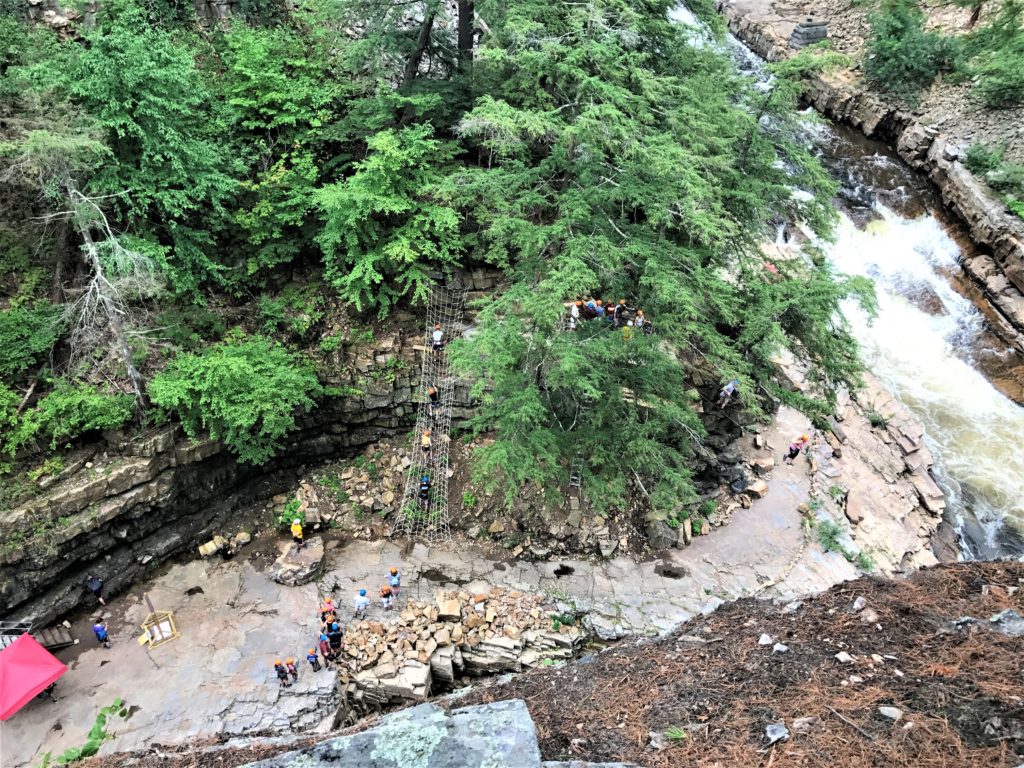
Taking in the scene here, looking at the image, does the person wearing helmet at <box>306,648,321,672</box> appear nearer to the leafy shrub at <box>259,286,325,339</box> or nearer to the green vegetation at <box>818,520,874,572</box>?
the leafy shrub at <box>259,286,325,339</box>

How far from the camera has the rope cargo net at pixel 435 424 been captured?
15.3 meters

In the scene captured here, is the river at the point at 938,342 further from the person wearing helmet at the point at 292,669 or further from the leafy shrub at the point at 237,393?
the person wearing helmet at the point at 292,669

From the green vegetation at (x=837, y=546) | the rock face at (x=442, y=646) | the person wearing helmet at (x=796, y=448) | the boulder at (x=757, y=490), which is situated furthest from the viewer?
the person wearing helmet at (x=796, y=448)

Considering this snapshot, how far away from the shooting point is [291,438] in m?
15.8

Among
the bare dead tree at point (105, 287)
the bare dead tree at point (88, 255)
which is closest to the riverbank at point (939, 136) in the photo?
the bare dead tree at point (105, 287)

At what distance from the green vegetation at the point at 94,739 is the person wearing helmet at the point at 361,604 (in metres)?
4.60

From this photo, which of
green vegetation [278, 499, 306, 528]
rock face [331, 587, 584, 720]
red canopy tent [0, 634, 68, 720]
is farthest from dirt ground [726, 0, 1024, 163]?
red canopy tent [0, 634, 68, 720]

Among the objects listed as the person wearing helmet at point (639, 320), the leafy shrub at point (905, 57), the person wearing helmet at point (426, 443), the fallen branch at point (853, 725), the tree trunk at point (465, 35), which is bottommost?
the person wearing helmet at point (426, 443)

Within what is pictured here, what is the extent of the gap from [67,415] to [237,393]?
11.5 ft

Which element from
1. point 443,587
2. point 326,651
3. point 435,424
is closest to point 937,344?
point 435,424

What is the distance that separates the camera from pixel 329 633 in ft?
40.6

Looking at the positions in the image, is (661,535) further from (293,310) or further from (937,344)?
(937,344)

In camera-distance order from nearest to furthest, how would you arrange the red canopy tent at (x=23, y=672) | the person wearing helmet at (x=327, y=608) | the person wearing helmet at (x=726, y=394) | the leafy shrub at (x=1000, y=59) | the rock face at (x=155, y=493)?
1. the red canopy tent at (x=23, y=672)
2. the rock face at (x=155, y=493)
3. the person wearing helmet at (x=327, y=608)
4. the person wearing helmet at (x=726, y=394)
5. the leafy shrub at (x=1000, y=59)

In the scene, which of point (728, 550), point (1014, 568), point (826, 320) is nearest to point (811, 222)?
point (826, 320)
